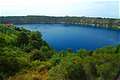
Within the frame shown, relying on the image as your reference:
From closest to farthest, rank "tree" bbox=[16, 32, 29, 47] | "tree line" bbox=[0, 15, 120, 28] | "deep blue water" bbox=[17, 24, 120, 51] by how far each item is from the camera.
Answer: "tree" bbox=[16, 32, 29, 47] < "deep blue water" bbox=[17, 24, 120, 51] < "tree line" bbox=[0, 15, 120, 28]

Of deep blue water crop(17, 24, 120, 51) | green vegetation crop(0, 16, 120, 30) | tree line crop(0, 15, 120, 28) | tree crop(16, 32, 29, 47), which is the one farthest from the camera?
tree line crop(0, 15, 120, 28)

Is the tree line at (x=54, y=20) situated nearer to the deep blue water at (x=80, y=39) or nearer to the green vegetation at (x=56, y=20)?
the green vegetation at (x=56, y=20)

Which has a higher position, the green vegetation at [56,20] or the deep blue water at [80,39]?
the green vegetation at [56,20]

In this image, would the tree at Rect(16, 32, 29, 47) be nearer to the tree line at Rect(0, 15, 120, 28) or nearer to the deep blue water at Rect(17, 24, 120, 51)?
the deep blue water at Rect(17, 24, 120, 51)

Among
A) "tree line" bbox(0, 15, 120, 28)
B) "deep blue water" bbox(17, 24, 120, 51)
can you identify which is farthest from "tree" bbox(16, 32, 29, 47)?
"tree line" bbox(0, 15, 120, 28)

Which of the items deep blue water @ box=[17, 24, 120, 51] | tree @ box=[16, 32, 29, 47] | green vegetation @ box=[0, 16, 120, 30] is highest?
tree @ box=[16, 32, 29, 47]

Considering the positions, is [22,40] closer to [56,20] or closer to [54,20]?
[56,20]

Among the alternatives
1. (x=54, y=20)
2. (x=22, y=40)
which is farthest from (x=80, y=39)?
(x=54, y=20)

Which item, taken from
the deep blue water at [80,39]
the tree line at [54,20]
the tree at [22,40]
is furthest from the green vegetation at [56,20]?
the tree at [22,40]

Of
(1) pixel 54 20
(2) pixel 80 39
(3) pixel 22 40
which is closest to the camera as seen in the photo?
(3) pixel 22 40

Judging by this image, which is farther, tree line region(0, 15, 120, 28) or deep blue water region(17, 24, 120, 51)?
tree line region(0, 15, 120, 28)

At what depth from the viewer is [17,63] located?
866 cm

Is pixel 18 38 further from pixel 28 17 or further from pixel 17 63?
pixel 28 17

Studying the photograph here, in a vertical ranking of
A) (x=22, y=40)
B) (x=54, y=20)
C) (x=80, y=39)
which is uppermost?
(x=22, y=40)
